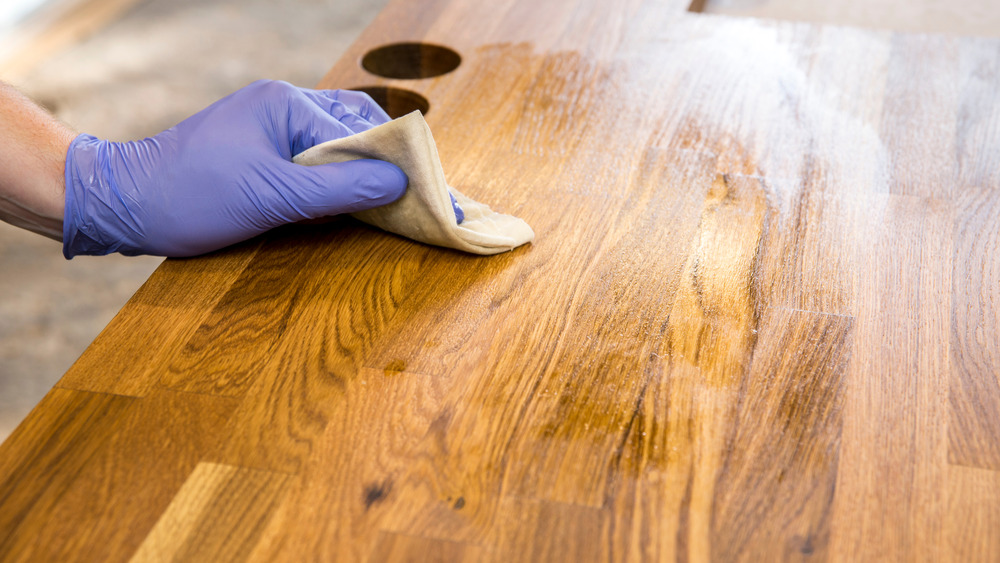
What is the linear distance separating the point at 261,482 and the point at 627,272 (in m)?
0.46

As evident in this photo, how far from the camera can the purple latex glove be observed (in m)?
0.94

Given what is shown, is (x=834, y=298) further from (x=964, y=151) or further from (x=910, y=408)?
(x=964, y=151)

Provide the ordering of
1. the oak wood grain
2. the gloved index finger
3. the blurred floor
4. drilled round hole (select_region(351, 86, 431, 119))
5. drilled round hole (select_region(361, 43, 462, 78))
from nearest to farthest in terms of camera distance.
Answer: the oak wood grain → the gloved index finger → drilled round hole (select_region(351, 86, 431, 119)) → drilled round hole (select_region(361, 43, 462, 78)) → the blurred floor

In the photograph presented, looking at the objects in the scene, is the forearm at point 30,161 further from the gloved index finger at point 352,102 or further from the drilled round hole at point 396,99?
the drilled round hole at point 396,99

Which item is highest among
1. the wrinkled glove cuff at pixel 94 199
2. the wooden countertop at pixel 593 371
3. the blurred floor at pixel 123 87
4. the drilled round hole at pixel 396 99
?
the wrinkled glove cuff at pixel 94 199

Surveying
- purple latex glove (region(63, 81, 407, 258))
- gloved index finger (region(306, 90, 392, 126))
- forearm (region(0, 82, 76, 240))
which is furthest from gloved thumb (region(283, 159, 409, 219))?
forearm (region(0, 82, 76, 240))

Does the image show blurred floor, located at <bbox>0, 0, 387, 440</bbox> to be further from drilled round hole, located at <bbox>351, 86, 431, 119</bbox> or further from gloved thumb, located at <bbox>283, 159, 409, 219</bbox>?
gloved thumb, located at <bbox>283, 159, 409, 219</bbox>

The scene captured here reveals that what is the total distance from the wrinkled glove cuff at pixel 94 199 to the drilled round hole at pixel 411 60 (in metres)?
0.52

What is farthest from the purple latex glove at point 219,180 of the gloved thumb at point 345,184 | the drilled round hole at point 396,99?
the drilled round hole at point 396,99

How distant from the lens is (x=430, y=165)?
921 mm

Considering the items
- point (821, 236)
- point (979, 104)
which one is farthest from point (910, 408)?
point (979, 104)

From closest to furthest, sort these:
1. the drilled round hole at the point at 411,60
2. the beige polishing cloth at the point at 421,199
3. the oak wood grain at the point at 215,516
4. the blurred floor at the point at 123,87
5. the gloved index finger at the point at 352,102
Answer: the oak wood grain at the point at 215,516
the beige polishing cloth at the point at 421,199
the gloved index finger at the point at 352,102
the drilled round hole at the point at 411,60
the blurred floor at the point at 123,87

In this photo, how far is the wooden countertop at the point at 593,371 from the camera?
2.21 ft

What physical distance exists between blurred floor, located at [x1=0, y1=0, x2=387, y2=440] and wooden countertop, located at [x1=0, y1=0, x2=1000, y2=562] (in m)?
1.42
